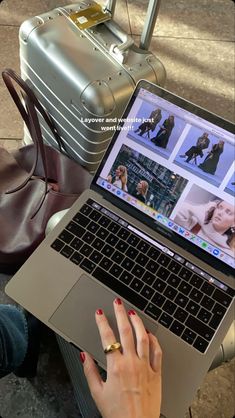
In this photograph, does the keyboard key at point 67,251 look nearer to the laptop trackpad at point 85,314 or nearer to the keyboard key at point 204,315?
the laptop trackpad at point 85,314

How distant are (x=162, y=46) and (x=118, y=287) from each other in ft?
3.81

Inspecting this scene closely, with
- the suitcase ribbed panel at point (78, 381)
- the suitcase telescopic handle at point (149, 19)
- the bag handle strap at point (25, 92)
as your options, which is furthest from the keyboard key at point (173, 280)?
the suitcase telescopic handle at point (149, 19)

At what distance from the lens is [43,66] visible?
989mm

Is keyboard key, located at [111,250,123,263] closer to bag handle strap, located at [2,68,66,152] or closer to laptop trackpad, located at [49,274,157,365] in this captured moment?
laptop trackpad, located at [49,274,157,365]

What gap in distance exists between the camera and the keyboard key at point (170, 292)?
0.81 meters

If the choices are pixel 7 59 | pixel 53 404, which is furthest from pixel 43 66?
pixel 53 404

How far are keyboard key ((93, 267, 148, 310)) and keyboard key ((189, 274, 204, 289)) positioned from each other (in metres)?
0.09

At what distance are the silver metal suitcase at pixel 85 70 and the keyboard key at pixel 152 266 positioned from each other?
0.30m

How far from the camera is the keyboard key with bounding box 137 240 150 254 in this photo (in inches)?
33.2

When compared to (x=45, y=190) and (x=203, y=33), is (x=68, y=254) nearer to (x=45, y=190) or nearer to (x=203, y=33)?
(x=45, y=190)

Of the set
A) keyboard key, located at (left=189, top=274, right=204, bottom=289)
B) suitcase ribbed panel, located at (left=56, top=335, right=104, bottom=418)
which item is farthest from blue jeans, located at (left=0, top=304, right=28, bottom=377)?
keyboard key, located at (left=189, top=274, right=204, bottom=289)

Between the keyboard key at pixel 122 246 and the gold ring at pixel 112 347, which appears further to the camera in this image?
the keyboard key at pixel 122 246

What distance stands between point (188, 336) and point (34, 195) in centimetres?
43

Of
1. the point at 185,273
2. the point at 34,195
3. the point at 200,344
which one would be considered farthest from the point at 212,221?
the point at 34,195
